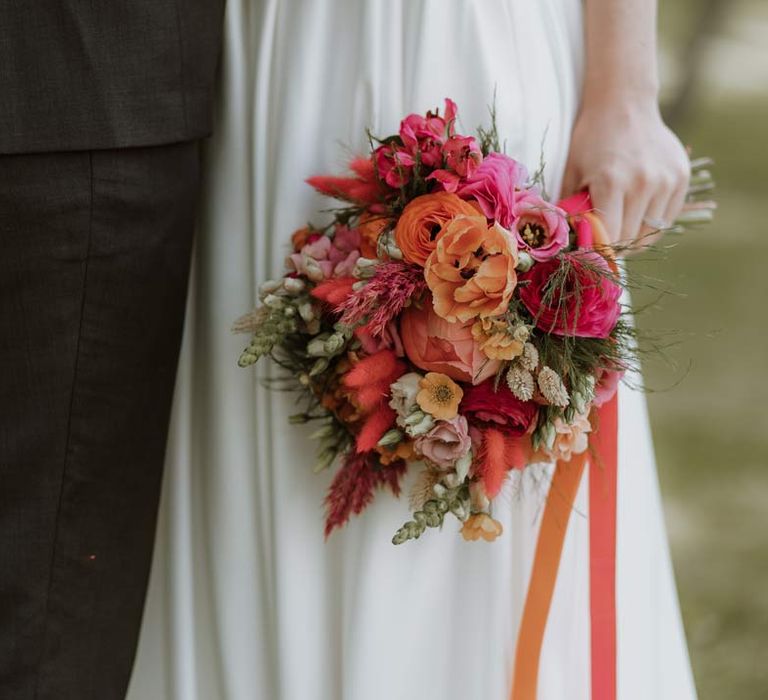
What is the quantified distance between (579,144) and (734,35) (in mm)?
5141

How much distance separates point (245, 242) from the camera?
1.22 m

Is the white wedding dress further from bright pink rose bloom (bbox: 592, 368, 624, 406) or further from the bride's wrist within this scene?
A: bright pink rose bloom (bbox: 592, 368, 624, 406)

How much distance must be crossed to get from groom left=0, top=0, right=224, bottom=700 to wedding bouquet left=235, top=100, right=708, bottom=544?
0.43 ft

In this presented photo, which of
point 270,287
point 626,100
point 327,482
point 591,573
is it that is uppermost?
point 626,100

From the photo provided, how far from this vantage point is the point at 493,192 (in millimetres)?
1007

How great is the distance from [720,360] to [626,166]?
282cm

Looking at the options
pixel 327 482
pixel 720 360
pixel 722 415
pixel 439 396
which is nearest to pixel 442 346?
pixel 439 396

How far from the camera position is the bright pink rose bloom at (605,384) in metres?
1.04

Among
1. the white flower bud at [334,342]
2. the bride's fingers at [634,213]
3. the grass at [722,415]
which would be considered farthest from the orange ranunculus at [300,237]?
the grass at [722,415]

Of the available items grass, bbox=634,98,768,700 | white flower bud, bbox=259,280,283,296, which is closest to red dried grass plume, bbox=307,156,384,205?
white flower bud, bbox=259,280,283,296

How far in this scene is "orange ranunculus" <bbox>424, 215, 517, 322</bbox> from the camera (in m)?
0.97

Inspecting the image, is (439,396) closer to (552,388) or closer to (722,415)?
(552,388)

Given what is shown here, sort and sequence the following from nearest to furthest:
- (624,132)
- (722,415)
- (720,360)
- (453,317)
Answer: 1. (453,317)
2. (624,132)
3. (722,415)
4. (720,360)

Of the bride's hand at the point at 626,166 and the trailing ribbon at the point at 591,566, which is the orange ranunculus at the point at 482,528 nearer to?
the trailing ribbon at the point at 591,566
